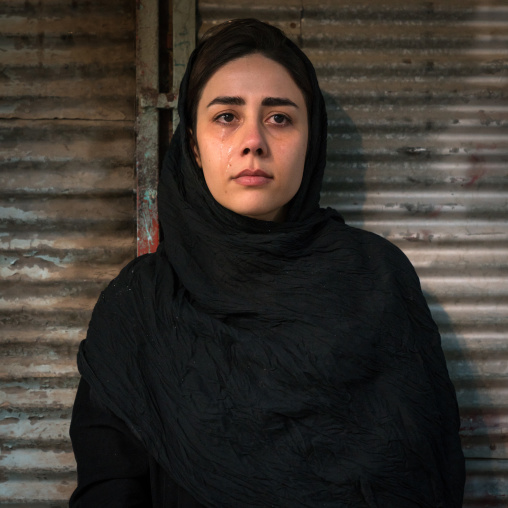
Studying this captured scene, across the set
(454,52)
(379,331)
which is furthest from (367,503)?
(454,52)

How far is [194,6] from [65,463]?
6.82ft

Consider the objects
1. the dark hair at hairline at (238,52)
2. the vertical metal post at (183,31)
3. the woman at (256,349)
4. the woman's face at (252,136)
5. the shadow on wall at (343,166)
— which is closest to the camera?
the woman at (256,349)

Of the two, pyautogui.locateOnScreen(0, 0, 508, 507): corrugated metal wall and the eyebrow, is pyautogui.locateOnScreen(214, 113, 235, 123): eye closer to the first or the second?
the eyebrow

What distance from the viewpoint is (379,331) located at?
1619 millimetres

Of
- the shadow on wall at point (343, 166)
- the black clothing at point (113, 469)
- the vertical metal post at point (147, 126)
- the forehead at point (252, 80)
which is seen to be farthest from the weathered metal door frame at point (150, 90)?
the black clothing at point (113, 469)

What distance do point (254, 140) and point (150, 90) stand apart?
35.4 inches

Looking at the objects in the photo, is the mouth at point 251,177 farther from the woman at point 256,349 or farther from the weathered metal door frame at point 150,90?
the weathered metal door frame at point 150,90

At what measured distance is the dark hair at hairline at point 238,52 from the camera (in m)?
1.75

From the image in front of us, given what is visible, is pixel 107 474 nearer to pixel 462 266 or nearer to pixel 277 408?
pixel 277 408

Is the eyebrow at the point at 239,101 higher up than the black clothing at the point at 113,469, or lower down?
higher up

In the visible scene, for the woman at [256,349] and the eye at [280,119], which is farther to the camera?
the eye at [280,119]

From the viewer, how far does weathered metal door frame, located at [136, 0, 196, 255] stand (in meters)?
2.28

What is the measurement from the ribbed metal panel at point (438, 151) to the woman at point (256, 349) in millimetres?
617

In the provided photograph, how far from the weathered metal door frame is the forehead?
1.96ft
